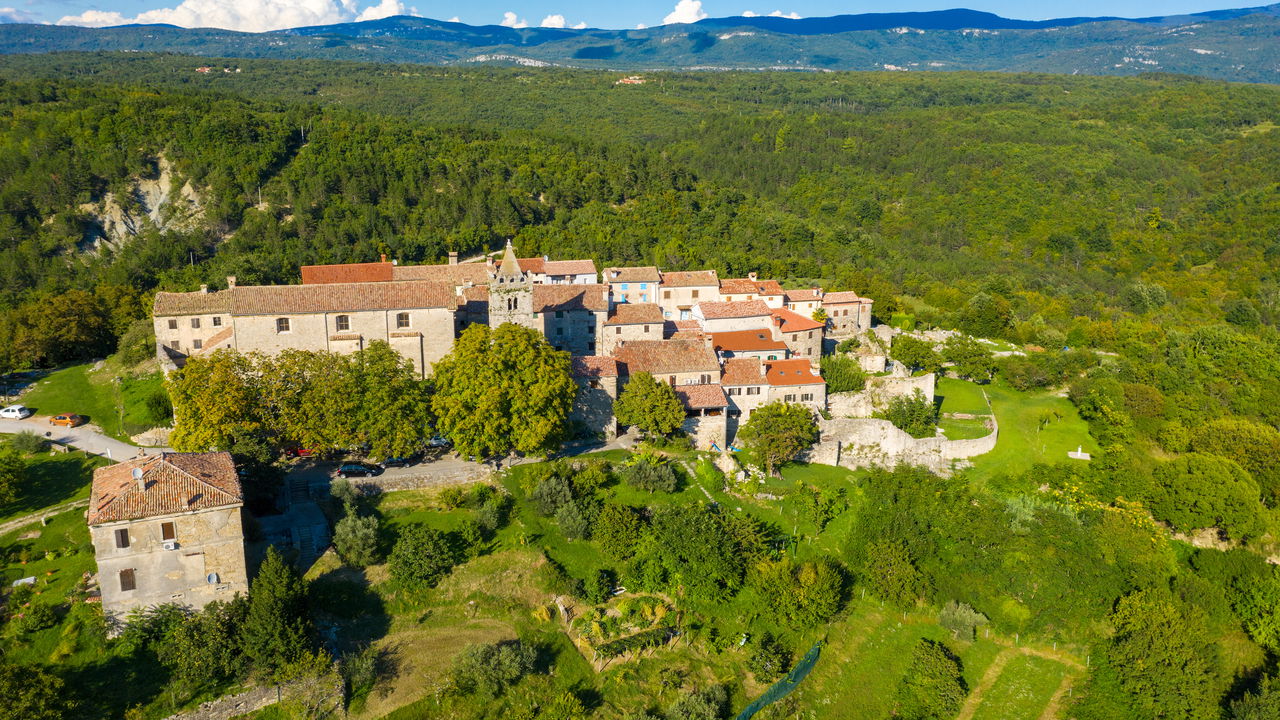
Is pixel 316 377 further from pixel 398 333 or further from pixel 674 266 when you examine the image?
pixel 674 266

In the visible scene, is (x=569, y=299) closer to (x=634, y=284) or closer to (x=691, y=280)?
(x=634, y=284)

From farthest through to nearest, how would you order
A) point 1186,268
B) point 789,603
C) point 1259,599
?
point 1186,268
point 1259,599
point 789,603

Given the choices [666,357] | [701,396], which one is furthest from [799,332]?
[701,396]

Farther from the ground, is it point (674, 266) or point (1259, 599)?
point (674, 266)

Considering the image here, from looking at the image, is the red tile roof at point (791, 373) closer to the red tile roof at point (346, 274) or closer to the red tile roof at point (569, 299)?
the red tile roof at point (569, 299)

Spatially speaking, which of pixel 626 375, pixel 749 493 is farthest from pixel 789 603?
pixel 626 375

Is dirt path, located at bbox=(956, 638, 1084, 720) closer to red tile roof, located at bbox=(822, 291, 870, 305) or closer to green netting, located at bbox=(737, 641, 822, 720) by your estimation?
green netting, located at bbox=(737, 641, 822, 720)

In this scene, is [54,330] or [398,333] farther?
[54,330]
